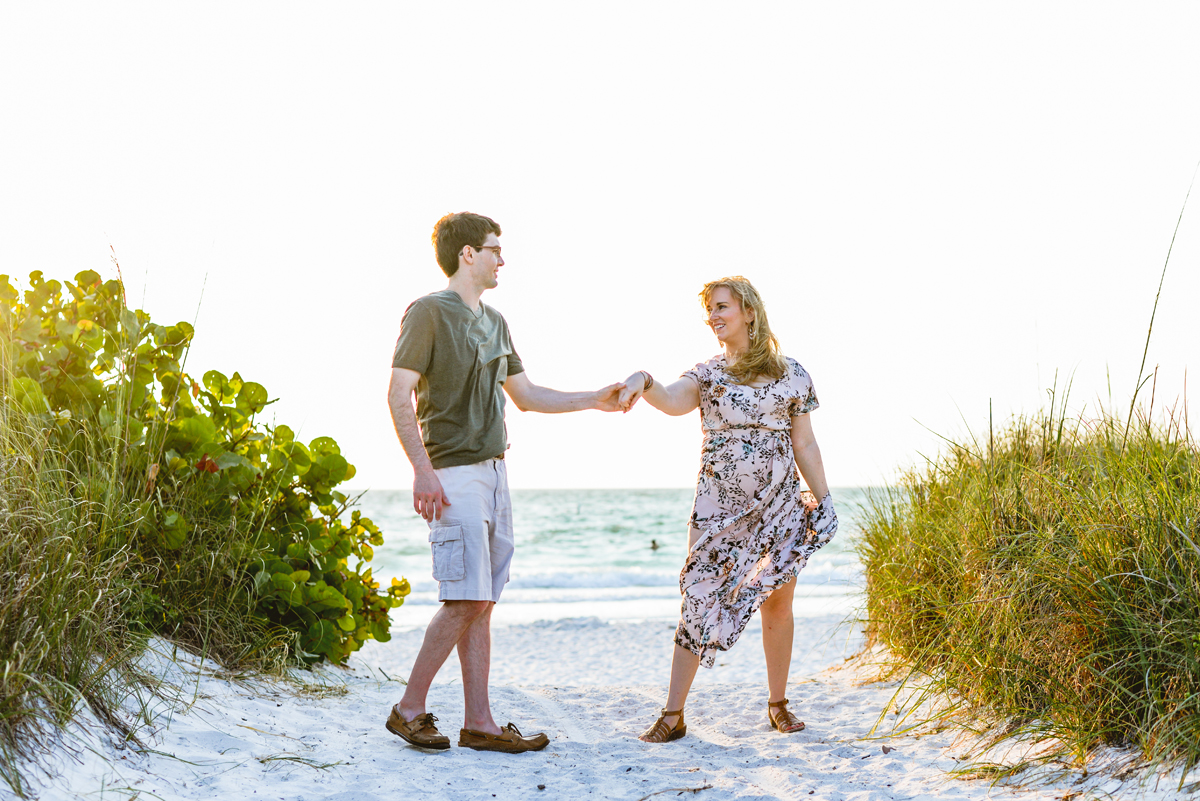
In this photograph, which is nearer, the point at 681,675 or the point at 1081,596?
the point at 1081,596

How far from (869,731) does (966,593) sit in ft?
2.61

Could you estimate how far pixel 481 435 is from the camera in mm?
3553

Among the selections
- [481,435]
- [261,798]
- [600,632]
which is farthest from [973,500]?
[600,632]

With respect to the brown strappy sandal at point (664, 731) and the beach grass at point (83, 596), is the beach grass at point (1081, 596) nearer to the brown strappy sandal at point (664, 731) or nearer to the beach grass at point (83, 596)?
the brown strappy sandal at point (664, 731)

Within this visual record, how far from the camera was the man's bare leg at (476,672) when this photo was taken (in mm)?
3609

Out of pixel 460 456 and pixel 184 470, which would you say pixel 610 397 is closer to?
pixel 460 456

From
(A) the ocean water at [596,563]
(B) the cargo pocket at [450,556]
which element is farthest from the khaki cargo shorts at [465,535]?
(A) the ocean water at [596,563]

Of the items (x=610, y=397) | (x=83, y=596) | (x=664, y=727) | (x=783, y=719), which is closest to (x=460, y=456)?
(x=610, y=397)

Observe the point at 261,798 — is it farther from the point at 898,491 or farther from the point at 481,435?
the point at 898,491

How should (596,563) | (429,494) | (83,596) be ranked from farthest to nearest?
(596,563)
(429,494)
(83,596)

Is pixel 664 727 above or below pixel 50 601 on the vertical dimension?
below

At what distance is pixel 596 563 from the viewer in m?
20.0

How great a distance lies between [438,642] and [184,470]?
1700mm

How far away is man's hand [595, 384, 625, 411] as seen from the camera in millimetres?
4137
